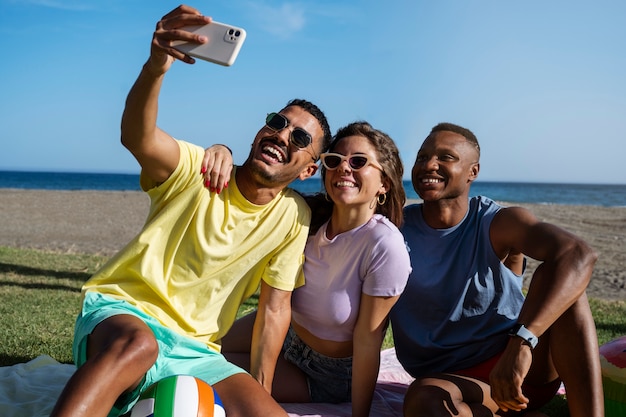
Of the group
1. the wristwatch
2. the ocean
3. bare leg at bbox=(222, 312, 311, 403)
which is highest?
the wristwatch

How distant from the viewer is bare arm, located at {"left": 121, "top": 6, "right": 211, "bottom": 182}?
3178 millimetres

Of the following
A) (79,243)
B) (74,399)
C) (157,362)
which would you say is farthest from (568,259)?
(79,243)

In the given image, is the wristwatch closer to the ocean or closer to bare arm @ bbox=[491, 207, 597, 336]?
bare arm @ bbox=[491, 207, 597, 336]

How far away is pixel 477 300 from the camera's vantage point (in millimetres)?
4195

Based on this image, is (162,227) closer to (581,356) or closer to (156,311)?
(156,311)

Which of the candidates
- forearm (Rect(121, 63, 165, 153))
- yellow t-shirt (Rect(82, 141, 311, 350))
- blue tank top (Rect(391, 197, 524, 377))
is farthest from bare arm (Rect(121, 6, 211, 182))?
blue tank top (Rect(391, 197, 524, 377))

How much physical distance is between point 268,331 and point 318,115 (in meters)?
1.47

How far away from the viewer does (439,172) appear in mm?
4309

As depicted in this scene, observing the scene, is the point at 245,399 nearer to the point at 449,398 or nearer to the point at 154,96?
the point at 449,398

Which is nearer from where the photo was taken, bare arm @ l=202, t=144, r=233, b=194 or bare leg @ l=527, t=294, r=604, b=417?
bare leg @ l=527, t=294, r=604, b=417

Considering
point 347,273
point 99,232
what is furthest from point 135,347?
point 99,232

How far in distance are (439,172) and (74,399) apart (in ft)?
8.70

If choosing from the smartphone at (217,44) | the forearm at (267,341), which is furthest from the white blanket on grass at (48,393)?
the smartphone at (217,44)

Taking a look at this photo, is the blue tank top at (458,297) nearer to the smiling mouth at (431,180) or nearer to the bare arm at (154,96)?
the smiling mouth at (431,180)
